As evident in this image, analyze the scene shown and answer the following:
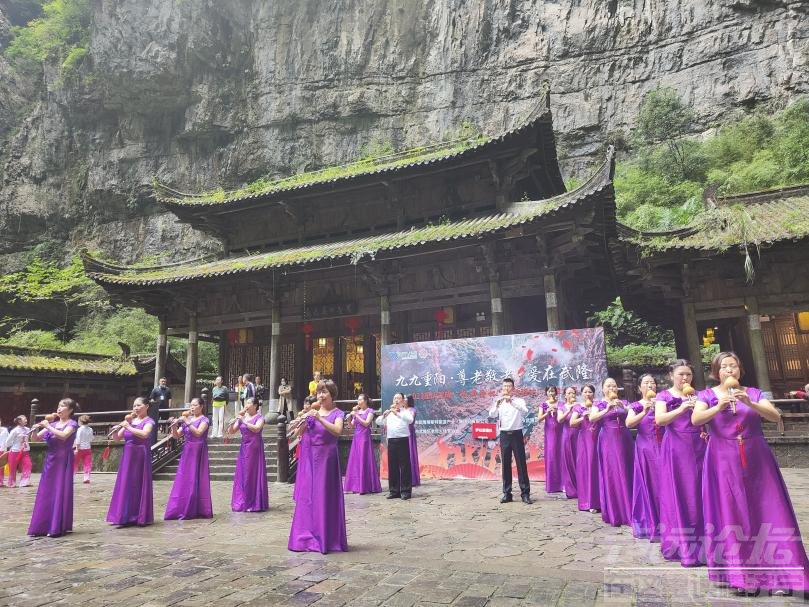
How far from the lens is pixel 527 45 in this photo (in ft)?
119

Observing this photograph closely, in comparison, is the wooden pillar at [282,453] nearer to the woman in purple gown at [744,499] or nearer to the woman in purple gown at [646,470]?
the woman in purple gown at [646,470]

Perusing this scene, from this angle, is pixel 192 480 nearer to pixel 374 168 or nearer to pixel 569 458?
pixel 569 458

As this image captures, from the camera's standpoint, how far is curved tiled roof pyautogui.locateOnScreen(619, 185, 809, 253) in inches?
438

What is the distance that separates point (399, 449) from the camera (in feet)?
27.0

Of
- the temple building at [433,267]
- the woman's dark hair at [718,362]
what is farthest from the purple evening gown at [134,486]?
the temple building at [433,267]

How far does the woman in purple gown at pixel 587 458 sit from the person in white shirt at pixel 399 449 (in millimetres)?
2613

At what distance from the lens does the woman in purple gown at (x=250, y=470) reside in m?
7.50

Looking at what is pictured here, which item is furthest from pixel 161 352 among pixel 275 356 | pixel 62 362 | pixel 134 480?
pixel 134 480

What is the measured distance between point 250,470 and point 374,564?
3.96 meters

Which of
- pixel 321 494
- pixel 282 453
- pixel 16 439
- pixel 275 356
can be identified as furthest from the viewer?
pixel 275 356

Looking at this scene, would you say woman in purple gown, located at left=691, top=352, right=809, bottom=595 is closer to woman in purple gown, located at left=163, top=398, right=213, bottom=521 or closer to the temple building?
woman in purple gown, located at left=163, top=398, right=213, bottom=521

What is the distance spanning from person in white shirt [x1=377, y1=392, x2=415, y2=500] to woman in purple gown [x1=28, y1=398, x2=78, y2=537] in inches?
168

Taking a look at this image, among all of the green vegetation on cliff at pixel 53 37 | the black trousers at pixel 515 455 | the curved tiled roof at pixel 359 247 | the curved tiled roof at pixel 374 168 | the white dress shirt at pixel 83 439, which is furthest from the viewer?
the green vegetation on cliff at pixel 53 37

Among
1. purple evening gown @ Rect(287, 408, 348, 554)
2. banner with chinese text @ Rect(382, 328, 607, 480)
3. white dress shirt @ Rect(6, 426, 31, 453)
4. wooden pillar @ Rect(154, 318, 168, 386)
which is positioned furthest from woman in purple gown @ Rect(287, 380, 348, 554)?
wooden pillar @ Rect(154, 318, 168, 386)
